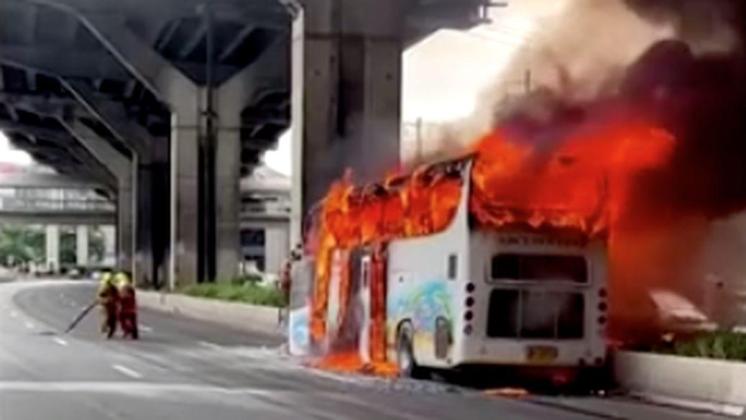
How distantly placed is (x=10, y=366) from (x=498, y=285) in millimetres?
8322

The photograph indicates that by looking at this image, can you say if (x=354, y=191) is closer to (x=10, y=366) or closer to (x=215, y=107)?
(x=10, y=366)

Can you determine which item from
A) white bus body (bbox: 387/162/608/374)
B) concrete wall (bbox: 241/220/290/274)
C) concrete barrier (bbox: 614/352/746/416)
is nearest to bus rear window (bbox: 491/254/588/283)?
white bus body (bbox: 387/162/608/374)

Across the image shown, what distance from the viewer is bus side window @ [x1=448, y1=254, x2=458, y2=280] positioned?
23.6 metres

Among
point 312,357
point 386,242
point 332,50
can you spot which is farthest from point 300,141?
point 386,242

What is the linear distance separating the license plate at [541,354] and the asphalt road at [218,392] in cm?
101

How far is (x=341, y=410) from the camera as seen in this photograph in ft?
63.2

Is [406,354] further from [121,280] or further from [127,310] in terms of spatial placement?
[121,280]

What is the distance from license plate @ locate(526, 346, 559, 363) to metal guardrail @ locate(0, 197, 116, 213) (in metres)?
143

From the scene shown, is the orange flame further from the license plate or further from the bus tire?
the license plate

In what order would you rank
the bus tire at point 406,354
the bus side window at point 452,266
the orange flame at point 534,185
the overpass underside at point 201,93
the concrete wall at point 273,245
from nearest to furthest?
the orange flame at point 534,185 < the bus side window at point 452,266 < the bus tire at point 406,354 < the overpass underside at point 201,93 < the concrete wall at point 273,245

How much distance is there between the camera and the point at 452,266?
77.8 ft

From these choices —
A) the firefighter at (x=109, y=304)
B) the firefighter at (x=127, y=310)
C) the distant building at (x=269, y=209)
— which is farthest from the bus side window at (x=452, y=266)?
the distant building at (x=269, y=209)

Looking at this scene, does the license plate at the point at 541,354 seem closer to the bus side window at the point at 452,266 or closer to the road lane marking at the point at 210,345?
the bus side window at the point at 452,266

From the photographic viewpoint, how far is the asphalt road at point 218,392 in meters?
A: 18.8
